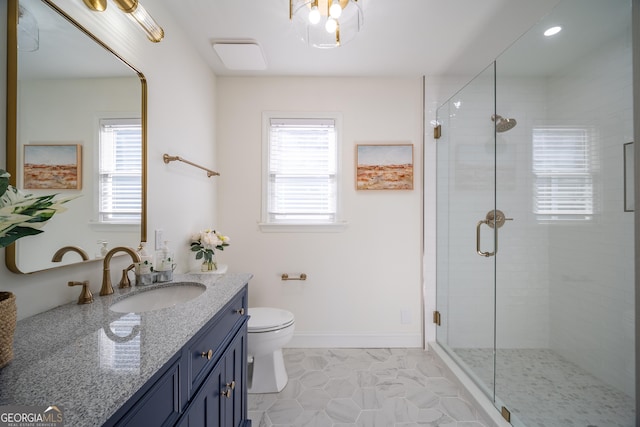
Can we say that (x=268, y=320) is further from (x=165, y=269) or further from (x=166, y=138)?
(x=166, y=138)

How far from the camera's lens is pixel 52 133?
94 cm

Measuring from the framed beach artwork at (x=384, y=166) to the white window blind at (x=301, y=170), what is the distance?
0.25m

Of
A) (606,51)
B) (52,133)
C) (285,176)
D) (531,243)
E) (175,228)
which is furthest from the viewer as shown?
(285,176)

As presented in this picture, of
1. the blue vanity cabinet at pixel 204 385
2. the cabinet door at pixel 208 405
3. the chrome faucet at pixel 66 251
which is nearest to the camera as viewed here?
the blue vanity cabinet at pixel 204 385

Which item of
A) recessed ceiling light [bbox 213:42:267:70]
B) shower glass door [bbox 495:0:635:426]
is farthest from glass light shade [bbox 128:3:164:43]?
shower glass door [bbox 495:0:635:426]

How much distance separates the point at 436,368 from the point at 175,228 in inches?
84.8

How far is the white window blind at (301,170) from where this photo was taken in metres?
2.48

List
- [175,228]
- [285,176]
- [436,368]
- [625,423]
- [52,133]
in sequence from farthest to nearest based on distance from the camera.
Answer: [285,176] → [436,368] → [175,228] → [625,423] → [52,133]

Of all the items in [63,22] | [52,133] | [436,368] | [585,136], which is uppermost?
[63,22]

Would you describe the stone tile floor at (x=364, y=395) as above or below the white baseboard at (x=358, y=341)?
below

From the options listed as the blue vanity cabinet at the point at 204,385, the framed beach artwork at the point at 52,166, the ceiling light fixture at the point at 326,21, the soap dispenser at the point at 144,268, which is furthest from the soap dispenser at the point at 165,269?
the ceiling light fixture at the point at 326,21

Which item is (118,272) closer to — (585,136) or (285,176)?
(285,176)

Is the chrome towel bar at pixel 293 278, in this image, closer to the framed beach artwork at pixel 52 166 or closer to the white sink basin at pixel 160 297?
the white sink basin at pixel 160 297

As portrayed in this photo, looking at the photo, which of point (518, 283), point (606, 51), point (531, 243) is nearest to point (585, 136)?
point (606, 51)
